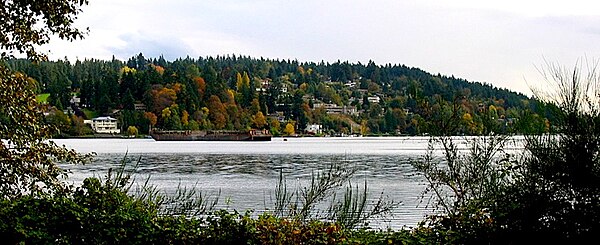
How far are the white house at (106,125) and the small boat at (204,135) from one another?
7.62m

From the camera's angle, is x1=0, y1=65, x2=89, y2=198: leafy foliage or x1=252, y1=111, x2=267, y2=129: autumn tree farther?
x1=252, y1=111, x2=267, y2=129: autumn tree

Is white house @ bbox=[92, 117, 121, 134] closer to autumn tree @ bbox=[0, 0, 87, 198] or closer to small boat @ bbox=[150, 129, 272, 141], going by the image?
small boat @ bbox=[150, 129, 272, 141]

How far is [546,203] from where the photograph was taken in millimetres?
8000

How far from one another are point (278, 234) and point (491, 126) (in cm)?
778

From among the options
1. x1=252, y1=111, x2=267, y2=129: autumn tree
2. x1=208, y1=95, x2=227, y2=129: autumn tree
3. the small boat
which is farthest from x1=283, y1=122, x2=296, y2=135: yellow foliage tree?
the small boat

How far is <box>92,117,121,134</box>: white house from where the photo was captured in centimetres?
11862

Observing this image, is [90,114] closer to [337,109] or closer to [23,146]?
[337,109]

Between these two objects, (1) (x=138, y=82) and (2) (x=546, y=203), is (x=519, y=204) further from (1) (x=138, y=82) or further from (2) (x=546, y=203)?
(1) (x=138, y=82)

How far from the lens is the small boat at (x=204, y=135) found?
374 feet

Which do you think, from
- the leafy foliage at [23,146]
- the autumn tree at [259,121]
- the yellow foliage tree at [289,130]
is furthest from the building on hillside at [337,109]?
the leafy foliage at [23,146]

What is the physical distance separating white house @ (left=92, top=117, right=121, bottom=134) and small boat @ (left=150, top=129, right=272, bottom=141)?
25.0 feet

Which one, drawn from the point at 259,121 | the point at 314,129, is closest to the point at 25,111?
the point at 259,121

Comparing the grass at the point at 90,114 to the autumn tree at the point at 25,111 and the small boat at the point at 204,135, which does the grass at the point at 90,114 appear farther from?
the autumn tree at the point at 25,111

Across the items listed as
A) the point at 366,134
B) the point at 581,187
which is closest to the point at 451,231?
the point at 581,187
